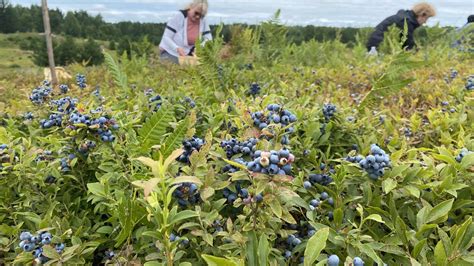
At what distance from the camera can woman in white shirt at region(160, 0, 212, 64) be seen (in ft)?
20.9

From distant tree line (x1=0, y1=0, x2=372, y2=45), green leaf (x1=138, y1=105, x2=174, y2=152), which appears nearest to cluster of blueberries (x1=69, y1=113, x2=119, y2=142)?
green leaf (x1=138, y1=105, x2=174, y2=152)

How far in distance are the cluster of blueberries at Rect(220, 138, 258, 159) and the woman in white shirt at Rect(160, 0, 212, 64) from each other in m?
5.07

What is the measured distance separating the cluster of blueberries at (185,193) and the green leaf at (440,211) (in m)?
0.66

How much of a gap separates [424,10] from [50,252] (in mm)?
7371

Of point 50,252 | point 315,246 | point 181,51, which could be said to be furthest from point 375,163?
point 181,51

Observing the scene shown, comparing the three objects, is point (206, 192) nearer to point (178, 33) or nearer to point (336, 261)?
Result: point (336, 261)

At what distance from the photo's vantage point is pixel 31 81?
4926 millimetres

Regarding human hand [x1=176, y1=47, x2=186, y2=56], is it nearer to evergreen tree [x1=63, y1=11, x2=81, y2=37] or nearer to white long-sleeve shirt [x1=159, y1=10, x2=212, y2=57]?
→ white long-sleeve shirt [x1=159, y1=10, x2=212, y2=57]

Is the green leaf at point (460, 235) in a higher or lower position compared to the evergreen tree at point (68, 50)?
higher

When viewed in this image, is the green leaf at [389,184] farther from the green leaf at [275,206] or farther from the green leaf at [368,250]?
the green leaf at [275,206]

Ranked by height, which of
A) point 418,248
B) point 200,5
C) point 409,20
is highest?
point 200,5

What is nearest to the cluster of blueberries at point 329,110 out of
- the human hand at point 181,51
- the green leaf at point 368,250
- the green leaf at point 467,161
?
the green leaf at point 467,161

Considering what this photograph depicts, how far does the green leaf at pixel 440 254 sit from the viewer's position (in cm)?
109

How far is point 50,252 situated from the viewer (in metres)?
1.19
